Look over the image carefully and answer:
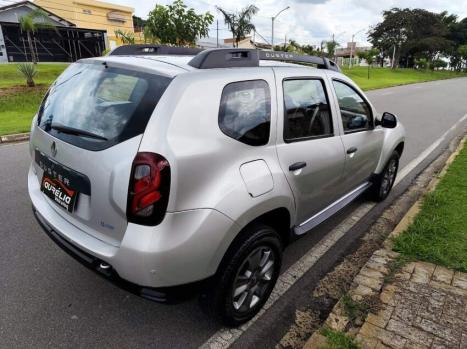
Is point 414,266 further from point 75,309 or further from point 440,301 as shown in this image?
point 75,309

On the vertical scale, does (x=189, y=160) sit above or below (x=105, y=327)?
above

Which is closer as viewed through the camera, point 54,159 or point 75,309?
point 54,159

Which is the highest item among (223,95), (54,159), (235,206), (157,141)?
(223,95)

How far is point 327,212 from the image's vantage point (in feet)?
10.9

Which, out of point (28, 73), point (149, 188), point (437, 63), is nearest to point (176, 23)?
point (28, 73)

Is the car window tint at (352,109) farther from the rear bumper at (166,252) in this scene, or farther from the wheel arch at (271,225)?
the rear bumper at (166,252)

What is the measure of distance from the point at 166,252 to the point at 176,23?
1728cm

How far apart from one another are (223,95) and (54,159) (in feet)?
3.97

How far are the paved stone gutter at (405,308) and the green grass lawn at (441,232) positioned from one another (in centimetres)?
16

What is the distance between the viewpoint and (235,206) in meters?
2.09

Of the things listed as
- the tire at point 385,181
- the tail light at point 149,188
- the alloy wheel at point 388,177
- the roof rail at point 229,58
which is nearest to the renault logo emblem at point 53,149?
the tail light at point 149,188

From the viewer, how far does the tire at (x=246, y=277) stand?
2240 mm

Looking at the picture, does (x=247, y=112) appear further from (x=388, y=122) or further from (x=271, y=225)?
(x=388, y=122)

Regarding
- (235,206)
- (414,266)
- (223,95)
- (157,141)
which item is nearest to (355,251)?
(414,266)
